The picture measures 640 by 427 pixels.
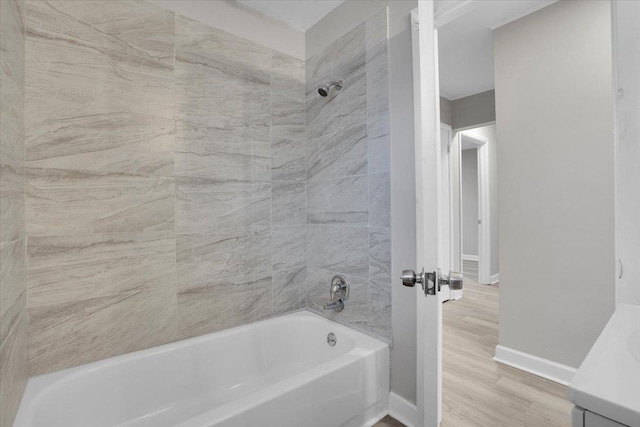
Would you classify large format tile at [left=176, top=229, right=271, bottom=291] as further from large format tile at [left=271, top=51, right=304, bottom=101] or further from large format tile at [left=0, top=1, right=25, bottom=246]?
large format tile at [left=271, top=51, right=304, bottom=101]

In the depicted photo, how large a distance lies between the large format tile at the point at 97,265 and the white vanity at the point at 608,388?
1.73m

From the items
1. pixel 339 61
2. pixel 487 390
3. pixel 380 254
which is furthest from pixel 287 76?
pixel 487 390

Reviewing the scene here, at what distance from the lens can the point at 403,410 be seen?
1.57 metres

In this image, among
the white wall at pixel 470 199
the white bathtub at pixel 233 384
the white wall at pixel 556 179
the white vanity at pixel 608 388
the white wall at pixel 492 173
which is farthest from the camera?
the white wall at pixel 470 199

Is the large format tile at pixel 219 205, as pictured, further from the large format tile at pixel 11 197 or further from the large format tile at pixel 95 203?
the large format tile at pixel 11 197

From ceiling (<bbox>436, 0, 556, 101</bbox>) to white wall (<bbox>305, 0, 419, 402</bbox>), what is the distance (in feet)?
0.89

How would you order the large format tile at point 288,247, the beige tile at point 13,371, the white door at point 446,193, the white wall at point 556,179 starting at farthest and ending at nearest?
the white door at point 446,193, the large format tile at point 288,247, the white wall at point 556,179, the beige tile at point 13,371

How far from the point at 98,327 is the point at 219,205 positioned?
86 centimetres

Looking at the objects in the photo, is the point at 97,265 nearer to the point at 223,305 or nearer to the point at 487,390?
the point at 223,305

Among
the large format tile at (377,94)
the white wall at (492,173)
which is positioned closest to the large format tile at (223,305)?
the large format tile at (377,94)

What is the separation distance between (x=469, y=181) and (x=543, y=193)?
2.56 m

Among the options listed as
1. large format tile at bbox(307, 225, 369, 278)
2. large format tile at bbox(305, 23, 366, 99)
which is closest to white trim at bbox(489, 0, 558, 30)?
large format tile at bbox(305, 23, 366, 99)

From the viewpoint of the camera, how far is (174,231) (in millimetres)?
1664

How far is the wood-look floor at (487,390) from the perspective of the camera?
151cm
